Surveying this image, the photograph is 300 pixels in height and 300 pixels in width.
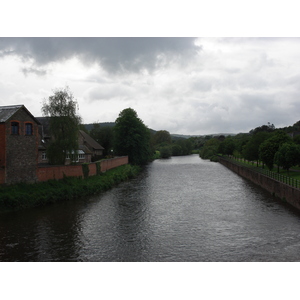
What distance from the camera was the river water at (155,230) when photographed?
13.5m

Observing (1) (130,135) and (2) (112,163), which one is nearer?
(2) (112,163)

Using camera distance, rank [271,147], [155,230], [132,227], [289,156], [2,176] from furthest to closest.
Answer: [271,147], [289,156], [2,176], [132,227], [155,230]

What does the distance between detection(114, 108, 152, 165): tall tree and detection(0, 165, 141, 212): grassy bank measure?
2639 cm

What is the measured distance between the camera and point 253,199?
26.4 m

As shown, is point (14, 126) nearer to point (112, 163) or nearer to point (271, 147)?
point (112, 163)

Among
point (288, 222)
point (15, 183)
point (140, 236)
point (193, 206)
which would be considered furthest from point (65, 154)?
point (288, 222)

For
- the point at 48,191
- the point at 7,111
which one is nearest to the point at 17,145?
the point at 7,111

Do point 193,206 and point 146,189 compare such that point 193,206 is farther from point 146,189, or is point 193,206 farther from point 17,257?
point 17,257

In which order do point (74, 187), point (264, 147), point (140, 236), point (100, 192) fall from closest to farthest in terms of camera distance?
point (140, 236) → point (74, 187) → point (100, 192) → point (264, 147)

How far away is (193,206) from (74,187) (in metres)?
11.6

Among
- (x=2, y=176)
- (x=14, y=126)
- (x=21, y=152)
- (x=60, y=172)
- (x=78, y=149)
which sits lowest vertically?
(x=60, y=172)

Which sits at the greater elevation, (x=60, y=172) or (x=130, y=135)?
(x=130, y=135)

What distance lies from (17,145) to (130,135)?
37.7 meters

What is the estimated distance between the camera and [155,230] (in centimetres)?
1731
